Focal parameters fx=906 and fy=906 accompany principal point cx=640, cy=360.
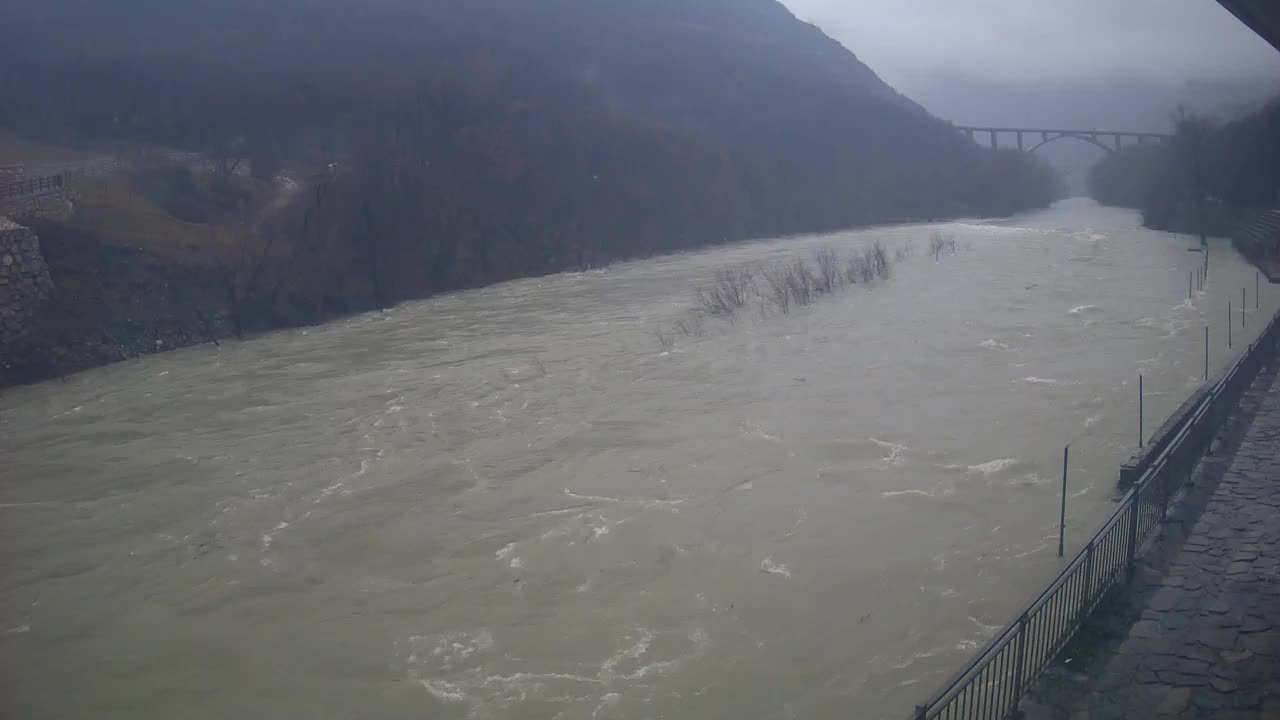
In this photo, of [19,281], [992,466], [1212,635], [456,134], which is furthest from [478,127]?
[1212,635]

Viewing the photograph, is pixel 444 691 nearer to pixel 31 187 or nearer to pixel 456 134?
pixel 31 187

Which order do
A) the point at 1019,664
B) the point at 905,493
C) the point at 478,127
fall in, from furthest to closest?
the point at 478,127 → the point at 905,493 → the point at 1019,664

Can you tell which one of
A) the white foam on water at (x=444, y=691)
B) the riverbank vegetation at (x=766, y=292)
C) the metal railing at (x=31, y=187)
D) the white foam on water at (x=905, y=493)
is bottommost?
the white foam on water at (x=444, y=691)

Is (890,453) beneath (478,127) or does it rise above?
beneath

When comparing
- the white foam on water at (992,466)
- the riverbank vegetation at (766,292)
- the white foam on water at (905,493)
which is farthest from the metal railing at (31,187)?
the white foam on water at (992,466)

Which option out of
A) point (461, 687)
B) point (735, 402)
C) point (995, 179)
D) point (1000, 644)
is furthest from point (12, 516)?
point (995, 179)

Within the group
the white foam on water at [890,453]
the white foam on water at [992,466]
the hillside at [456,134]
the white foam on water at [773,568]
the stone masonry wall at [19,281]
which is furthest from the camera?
the hillside at [456,134]

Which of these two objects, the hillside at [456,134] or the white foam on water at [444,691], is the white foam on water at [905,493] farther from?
the hillside at [456,134]
